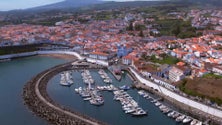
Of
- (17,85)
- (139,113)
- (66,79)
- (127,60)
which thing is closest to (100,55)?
(127,60)

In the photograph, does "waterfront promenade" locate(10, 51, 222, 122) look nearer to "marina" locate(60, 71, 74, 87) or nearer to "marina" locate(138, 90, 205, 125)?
"marina" locate(138, 90, 205, 125)

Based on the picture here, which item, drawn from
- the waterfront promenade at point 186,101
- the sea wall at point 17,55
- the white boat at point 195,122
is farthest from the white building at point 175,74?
the sea wall at point 17,55

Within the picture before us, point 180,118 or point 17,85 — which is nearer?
point 180,118

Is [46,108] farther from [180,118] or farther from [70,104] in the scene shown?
[180,118]

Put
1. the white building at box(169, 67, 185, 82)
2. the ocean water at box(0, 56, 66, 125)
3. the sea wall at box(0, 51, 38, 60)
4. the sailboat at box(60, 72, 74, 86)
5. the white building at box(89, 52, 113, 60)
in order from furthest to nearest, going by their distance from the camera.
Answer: the sea wall at box(0, 51, 38, 60) < the white building at box(89, 52, 113, 60) < the sailboat at box(60, 72, 74, 86) < the white building at box(169, 67, 185, 82) < the ocean water at box(0, 56, 66, 125)

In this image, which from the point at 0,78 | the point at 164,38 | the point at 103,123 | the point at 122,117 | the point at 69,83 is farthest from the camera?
the point at 164,38

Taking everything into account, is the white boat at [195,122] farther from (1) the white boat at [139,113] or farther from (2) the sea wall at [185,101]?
(1) the white boat at [139,113]

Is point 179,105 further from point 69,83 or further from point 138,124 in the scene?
point 69,83

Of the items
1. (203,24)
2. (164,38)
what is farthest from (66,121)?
(203,24)

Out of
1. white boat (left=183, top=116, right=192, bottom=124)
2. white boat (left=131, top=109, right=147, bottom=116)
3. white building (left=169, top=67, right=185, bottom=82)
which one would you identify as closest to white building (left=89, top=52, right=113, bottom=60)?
white building (left=169, top=67, right=185, bottom=82)
